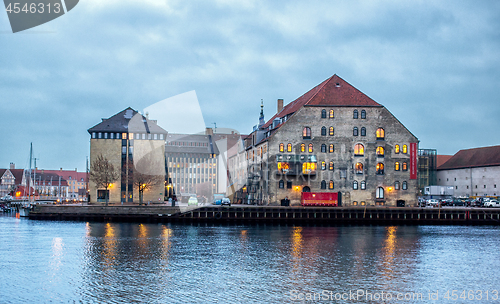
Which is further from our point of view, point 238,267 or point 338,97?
point 338,97

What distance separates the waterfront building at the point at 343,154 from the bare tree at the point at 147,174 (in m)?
26.1

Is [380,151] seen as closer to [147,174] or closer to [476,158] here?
[147,174]

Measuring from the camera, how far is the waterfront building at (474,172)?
115 m

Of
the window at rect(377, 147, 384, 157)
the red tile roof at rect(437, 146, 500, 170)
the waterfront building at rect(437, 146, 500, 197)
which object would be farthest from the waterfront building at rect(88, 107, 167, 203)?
the red tile roof at rect(437, 146, 500, 170)

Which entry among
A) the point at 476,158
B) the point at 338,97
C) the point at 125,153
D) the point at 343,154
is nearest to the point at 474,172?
the point at 476,158

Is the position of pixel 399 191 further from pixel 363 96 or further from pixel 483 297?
pixel 483 297

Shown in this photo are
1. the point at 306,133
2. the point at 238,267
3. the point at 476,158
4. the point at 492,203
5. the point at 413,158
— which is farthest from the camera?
the point at 476,158

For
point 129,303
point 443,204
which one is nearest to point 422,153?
point 443,204

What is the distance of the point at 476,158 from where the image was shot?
124m

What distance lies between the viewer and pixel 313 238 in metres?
53.7

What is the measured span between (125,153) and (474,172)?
8308 cm

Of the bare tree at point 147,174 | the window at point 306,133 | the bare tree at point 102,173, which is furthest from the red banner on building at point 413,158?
the bare tree at point 102,173

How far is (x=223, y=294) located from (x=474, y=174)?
11018cm

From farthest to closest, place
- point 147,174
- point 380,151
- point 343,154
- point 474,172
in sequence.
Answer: point 474,172
point 147,174
point 380,151
point 343,154
